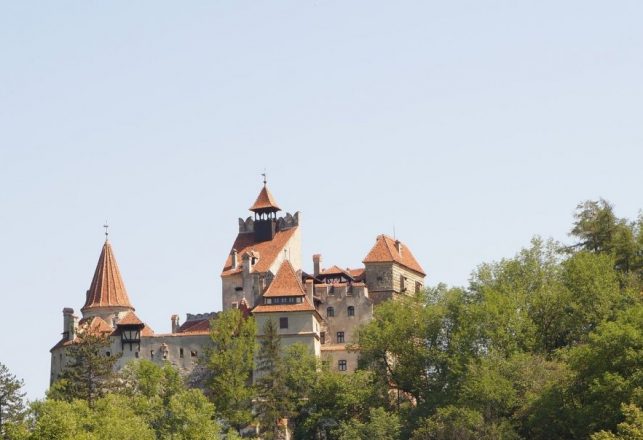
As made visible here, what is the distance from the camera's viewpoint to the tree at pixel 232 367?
100812 millimetres

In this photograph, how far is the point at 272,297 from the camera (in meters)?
107

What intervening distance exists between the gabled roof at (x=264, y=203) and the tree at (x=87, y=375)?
59.7 feet

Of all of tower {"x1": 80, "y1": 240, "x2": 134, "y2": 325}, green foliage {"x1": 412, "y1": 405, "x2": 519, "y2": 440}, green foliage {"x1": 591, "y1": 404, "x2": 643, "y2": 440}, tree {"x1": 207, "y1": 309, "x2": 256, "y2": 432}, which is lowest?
green foliage {"x1": 591, "y1": 404, "x2": 643, "y2": 440}

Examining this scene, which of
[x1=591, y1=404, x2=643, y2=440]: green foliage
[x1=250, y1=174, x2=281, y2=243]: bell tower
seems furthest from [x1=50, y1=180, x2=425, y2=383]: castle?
[x1=591, y1=404, x2=643, y2=440]: green foliage

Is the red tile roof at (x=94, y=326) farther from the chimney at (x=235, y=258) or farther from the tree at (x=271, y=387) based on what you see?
the tree at (x=271, y=387)

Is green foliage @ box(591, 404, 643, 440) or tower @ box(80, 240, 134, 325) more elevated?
tower @ box(80, 240, 134, 325)

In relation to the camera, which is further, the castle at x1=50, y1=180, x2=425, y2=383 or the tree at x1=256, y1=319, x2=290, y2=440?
the castle at x1=50, y1=180, x2=425, y2=383

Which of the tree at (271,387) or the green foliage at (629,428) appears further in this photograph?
the tree at (271,387)

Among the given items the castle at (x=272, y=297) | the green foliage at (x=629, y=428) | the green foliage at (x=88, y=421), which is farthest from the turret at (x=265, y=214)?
the green foliage at (x=629, y=428)

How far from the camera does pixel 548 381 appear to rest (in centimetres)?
9025

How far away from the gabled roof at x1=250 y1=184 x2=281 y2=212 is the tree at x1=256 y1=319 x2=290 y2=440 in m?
14.9

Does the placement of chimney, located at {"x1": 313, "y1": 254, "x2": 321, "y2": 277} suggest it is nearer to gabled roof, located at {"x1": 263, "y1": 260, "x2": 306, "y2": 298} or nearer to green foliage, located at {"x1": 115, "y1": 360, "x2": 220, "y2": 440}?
gabled roof, located at {"x1": 263, "y1": 260, "x2": 306, "y2": 298}

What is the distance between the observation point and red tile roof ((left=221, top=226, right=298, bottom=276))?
111938 millimetres

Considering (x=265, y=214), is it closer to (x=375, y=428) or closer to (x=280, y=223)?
(x=280, y=223)
